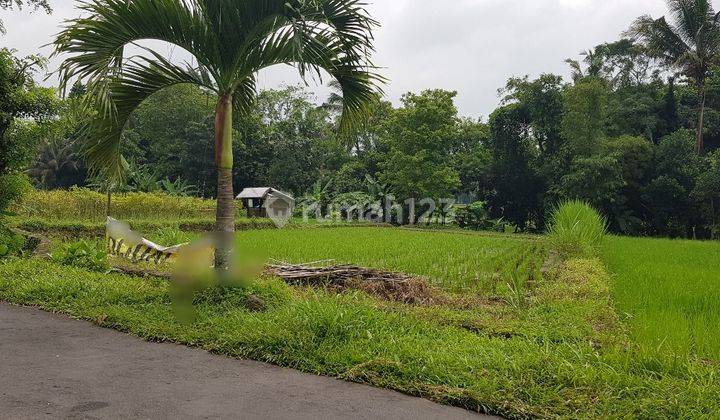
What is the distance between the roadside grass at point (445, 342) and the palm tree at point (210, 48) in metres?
1.01

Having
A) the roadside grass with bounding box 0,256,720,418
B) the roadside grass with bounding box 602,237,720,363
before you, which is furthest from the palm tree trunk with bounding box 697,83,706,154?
the roadside grass with bounding box 0,256,720,418

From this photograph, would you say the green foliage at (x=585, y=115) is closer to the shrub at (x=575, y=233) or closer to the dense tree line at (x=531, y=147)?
the dense tree line at (x=531, y=147)

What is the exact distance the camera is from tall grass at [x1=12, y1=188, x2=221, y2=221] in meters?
14.6

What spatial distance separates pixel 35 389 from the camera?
2992 millimetres

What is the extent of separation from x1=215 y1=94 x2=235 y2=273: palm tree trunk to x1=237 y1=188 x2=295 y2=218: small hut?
57.9ft

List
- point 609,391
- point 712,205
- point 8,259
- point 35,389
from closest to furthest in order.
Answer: point 609,391 < point 35,389 < point 8,259 < point 712,205

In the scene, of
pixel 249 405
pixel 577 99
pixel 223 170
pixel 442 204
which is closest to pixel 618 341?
pixel 249 405

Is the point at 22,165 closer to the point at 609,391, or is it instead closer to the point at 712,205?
the point at 609,391

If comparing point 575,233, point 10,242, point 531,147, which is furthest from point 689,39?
point 10,242

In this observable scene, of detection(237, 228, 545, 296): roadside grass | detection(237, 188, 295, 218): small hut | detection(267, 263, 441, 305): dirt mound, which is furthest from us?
detection(237, 188, 295, 218): small hut

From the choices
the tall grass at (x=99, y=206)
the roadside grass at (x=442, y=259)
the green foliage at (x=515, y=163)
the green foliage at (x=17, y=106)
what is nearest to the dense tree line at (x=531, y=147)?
the green foliage at (x=515, y=163)

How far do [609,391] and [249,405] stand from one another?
1.91m

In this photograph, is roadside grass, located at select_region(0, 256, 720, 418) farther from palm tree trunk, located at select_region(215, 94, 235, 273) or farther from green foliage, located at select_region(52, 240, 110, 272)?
green foliage, located at select_region(52, 240, 110, 272)

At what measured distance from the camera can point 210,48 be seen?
4.96 metres
